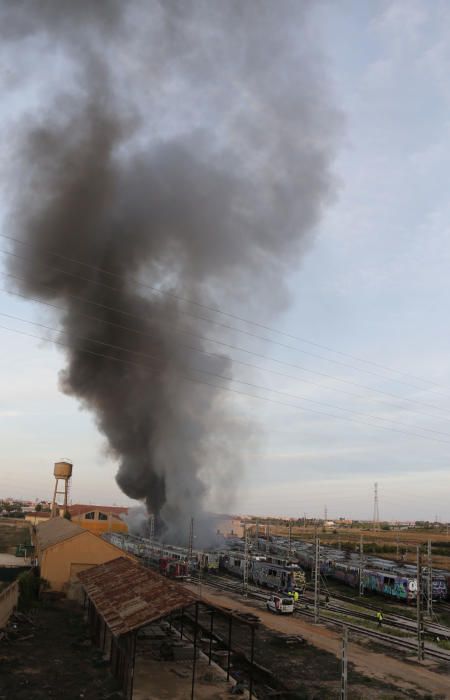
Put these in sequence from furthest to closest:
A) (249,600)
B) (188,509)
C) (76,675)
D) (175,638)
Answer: (188,509), (249,600), (175,638), (76,675)

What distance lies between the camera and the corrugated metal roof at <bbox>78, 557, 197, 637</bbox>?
57.1 ft

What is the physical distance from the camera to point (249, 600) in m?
41.2

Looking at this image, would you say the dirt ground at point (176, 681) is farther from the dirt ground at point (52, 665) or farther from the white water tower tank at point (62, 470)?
the white water tower tank at point (62, 470)

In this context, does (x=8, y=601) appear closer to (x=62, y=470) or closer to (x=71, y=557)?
(x=71, y=557)

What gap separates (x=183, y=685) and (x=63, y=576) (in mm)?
19911

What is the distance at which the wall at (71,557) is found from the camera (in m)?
36.2

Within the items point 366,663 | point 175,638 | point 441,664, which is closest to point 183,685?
point 175,638

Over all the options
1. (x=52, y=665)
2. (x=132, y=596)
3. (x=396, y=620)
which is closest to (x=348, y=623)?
(x=396, y=620)

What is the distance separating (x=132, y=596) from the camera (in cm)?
2073

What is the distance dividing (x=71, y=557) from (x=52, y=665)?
52.7 ft

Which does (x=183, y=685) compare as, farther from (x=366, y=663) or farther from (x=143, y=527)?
(x=143, y=527)

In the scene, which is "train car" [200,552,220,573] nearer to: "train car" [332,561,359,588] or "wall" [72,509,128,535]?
"train car" [332,561,359,588]

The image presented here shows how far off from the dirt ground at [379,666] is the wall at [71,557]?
1222 centimetres

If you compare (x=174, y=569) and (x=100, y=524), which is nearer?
(x=174, y=569)
